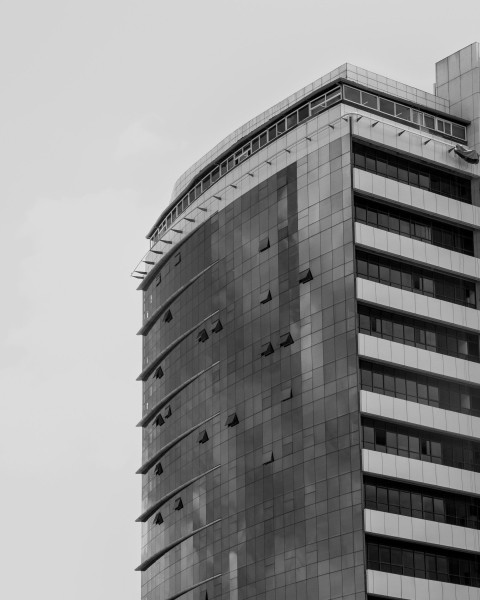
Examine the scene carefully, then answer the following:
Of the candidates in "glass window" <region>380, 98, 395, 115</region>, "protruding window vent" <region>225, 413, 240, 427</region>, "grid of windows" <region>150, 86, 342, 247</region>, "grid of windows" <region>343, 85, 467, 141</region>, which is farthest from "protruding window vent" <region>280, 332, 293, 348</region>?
"glass window" <region>380, 98, 395, 115</region>

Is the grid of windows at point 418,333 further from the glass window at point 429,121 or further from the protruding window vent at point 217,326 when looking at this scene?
the protruding window vent at point 217,326

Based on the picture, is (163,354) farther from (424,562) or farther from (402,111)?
(424,562)

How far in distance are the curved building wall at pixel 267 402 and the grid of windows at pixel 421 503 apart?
1953 mm

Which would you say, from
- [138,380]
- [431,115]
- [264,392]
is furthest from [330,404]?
[138,380]

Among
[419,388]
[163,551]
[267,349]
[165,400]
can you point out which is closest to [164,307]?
[165,400]

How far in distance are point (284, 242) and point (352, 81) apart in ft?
46.2

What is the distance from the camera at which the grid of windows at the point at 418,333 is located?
4464 inches

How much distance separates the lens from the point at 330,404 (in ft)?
367

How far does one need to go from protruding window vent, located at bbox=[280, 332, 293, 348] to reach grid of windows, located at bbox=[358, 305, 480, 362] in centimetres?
743

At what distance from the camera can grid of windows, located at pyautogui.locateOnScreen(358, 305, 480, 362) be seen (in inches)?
4464

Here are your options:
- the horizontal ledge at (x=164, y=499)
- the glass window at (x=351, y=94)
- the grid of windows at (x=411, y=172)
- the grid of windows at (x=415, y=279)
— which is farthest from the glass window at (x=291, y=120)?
the horizontal ledge at (x=164, y=499)

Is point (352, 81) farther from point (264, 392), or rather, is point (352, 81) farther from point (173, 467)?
point (173, 467)

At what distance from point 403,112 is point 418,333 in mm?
18876

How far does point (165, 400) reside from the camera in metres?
144
